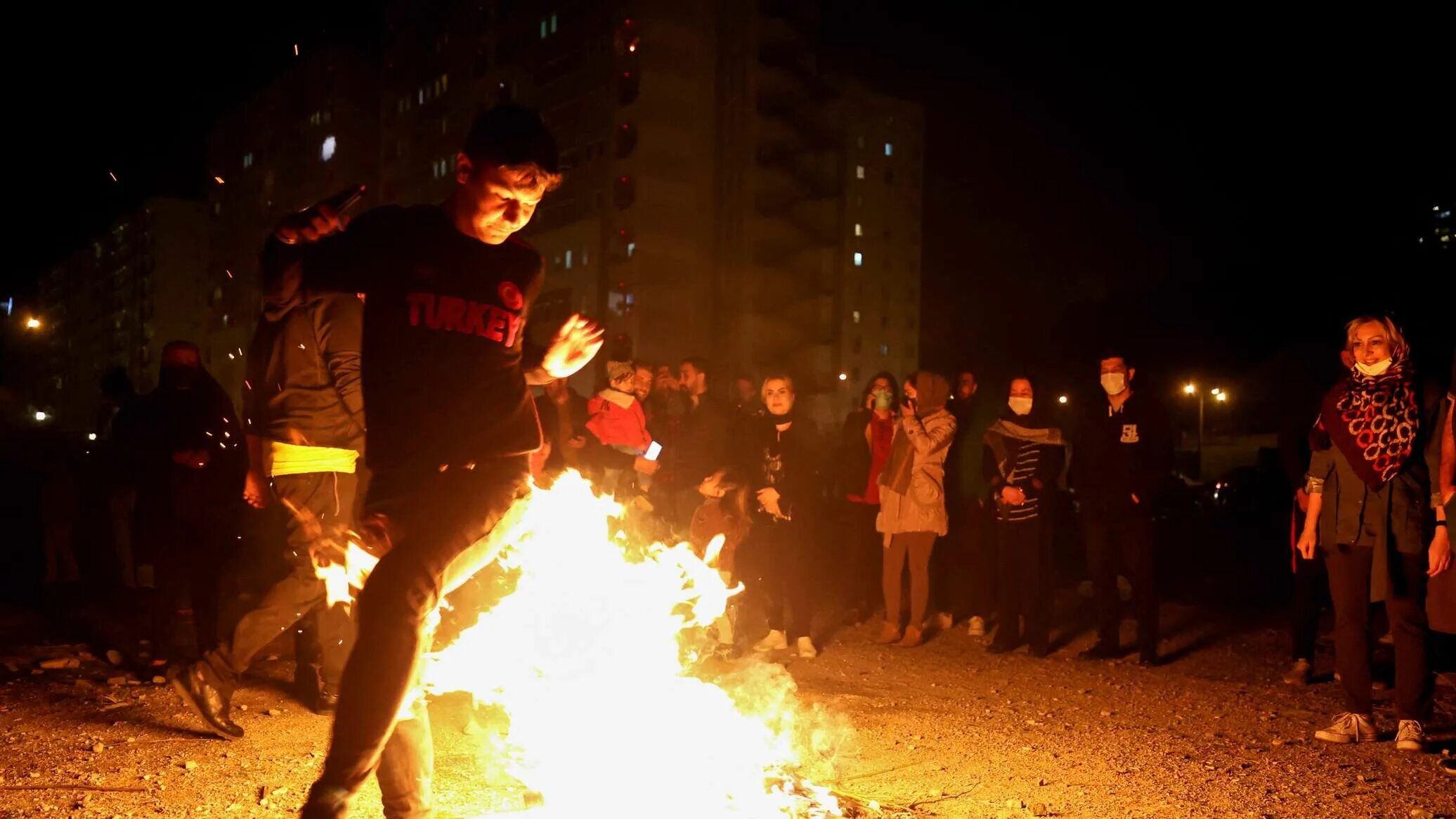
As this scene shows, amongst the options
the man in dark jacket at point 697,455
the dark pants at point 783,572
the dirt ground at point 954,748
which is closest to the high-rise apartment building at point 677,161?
the dark pants at point 783,572

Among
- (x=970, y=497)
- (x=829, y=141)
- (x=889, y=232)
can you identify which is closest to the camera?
(x=970, y=497)

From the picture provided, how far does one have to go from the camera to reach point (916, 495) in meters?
8.66

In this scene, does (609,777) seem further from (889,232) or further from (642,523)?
(889,232)

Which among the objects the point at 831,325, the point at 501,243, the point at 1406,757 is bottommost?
the point at 1406,757

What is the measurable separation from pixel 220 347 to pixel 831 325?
1981 inches

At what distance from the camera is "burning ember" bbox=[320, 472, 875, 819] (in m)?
3.90

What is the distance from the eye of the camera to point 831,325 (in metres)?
53.8

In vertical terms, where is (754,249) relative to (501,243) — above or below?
above

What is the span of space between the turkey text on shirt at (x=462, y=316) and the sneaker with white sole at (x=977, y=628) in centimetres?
693

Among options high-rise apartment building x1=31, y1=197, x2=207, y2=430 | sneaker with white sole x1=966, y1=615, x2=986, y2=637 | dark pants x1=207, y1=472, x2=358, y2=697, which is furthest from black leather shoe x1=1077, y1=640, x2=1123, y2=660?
high-rise apartment building x1=31, y1=197, x2=207, y2=430

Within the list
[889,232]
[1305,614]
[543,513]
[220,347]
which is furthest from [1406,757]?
[220,347]

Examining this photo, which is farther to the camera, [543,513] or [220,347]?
[220,347]

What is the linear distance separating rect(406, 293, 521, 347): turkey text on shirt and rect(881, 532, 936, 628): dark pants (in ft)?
19.9

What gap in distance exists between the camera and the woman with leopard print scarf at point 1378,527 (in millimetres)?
5559
